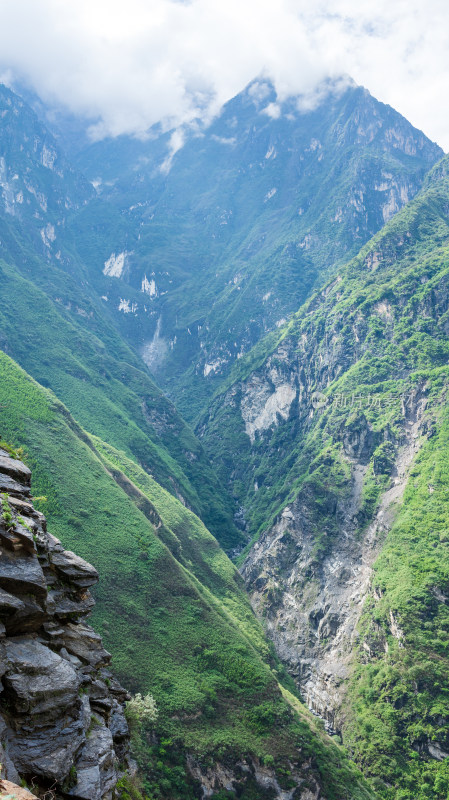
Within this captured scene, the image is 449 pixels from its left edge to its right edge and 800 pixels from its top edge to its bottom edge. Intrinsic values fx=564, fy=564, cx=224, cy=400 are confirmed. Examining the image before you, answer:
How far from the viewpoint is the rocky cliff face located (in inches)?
1123

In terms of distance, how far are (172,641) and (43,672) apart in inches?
3528

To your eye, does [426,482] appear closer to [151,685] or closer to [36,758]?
[151,685]

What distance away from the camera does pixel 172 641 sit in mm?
113500

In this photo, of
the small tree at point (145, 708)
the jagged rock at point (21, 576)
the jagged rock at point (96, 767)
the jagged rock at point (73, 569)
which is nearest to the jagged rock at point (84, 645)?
the jagged rock at point (73, 569)

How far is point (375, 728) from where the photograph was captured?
142 meters

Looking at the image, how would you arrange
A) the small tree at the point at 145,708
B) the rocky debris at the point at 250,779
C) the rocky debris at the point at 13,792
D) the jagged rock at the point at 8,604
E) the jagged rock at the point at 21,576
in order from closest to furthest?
the rocky debris at the point at 13,792
the jagged rock at the point at 8,604
the jagged rock at the point at 21,576
the small tree at the point at 145,708
the rocky debris at the point at 250,779

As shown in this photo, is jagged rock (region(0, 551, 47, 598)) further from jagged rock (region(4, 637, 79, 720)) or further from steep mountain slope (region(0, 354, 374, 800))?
steep mountain slope (region(0, 354, 374, 800))

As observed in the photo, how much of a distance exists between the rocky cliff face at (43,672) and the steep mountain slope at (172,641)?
54.8 metres

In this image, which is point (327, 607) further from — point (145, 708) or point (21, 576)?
point (21, 576)

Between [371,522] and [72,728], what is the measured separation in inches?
6878

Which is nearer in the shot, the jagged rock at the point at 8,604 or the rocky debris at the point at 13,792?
the rocky debris at the point at 13,792

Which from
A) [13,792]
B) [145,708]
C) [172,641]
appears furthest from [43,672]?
[172,641]

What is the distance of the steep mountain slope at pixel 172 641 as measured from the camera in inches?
3745

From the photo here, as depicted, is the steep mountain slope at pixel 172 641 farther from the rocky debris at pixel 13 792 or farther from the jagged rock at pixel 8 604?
the rocky debris at pixel 13 792
